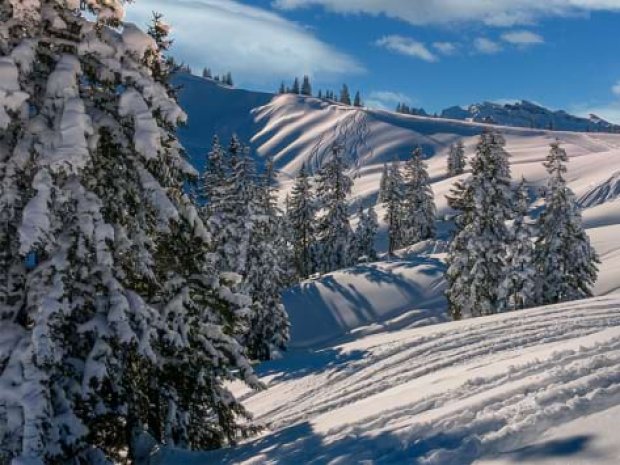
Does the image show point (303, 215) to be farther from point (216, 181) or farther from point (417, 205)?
point (216, 181)

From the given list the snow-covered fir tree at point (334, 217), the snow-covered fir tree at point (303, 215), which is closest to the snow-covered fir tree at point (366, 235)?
the snow-covered fir tree at point (334, 217)

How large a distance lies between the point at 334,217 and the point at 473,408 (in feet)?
187

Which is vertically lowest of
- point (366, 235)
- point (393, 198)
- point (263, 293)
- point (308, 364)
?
point (308, 364)

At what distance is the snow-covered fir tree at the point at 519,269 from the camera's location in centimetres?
3419

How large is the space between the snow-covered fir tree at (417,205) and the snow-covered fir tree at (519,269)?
140 feet

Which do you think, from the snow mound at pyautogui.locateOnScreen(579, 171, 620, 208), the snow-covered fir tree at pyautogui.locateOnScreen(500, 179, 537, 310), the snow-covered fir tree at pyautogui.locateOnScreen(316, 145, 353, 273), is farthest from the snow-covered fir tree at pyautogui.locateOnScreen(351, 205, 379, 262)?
the snow-covered fir tree at pyautogui.locateOnScreen(500, 179, 537, 310)

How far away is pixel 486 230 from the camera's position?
34562mm

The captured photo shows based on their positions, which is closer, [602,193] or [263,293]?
[263,293]

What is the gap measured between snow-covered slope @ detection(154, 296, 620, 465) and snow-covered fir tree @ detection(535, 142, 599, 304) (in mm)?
23144

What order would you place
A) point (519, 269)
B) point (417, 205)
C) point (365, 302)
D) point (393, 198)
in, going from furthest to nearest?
point (417, 205) < point (393, 198) < point (365, 302) < point (519, 269)

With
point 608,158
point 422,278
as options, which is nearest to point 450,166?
point 608,158

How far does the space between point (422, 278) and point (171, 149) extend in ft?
156

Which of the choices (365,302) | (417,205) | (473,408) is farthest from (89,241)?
(417,205)

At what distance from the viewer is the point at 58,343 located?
7555mm
